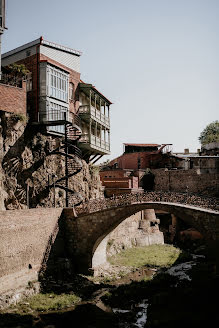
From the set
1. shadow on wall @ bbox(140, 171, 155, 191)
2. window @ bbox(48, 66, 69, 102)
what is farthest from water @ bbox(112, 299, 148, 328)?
shadow on wall @ bbox(140, 171, 155, 191)

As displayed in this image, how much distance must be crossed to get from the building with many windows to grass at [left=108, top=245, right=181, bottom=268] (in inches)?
392

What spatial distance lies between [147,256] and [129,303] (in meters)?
10.4

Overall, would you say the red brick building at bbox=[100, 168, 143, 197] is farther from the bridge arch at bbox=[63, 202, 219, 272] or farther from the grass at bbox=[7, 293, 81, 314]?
the grass at bbox=[7, 293, 81, 314]

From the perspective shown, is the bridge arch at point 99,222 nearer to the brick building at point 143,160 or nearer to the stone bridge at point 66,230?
the stone bridge at point 66,230

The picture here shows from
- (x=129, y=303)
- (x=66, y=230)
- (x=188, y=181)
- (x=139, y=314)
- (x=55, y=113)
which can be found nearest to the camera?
(x=139, y=314)

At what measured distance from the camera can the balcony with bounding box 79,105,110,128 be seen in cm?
2969

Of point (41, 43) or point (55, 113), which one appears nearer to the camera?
point (55, 113)

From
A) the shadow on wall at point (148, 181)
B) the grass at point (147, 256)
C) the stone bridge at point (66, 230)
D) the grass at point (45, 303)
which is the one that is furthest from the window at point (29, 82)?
the shadow on wall at point (148, 181)

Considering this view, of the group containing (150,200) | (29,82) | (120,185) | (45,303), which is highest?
(29,82)

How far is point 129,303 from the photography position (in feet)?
56.2

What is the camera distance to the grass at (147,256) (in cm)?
2494

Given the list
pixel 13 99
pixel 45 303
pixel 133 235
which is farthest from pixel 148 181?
pixel 45 303

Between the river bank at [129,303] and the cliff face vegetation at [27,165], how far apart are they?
667cm

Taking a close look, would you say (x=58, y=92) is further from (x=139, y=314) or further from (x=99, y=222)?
(x=139, y=314)
